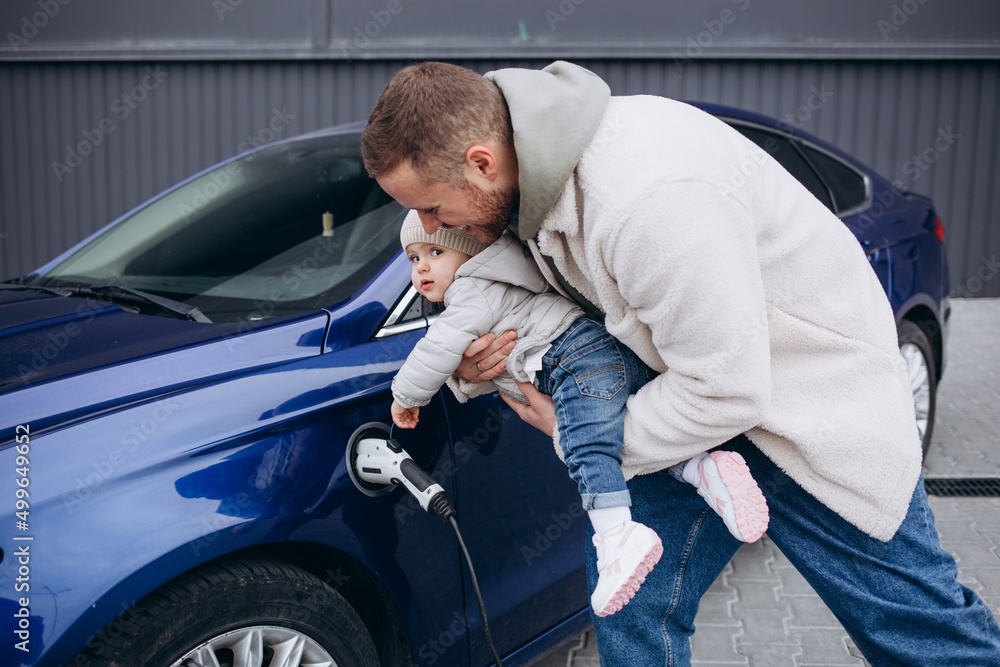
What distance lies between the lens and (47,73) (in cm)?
780

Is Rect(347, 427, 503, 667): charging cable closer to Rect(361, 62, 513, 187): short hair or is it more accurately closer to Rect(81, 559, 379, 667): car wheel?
Rect(81, 559, 379, 667): car wheel

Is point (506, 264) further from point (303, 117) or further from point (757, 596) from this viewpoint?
point (303, 117)

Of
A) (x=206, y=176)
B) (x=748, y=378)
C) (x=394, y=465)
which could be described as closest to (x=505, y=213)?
(x=748, y=378)

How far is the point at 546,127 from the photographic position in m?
1.19

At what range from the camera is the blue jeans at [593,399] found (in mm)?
1395

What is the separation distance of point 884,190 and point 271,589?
315cm

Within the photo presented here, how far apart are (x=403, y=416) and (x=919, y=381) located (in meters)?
2.91

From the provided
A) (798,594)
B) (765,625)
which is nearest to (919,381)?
(798,594)

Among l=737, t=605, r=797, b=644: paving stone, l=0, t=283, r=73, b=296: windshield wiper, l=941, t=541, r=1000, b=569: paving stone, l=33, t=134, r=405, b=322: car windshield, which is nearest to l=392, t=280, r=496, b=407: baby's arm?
l=33, t=134, r=405, b=322: car windshield

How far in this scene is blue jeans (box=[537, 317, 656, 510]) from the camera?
1395 millimetres

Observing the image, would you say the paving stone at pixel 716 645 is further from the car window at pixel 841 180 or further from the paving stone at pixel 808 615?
the car window at pixel 841 180

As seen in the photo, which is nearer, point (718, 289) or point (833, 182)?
point (718, 289)

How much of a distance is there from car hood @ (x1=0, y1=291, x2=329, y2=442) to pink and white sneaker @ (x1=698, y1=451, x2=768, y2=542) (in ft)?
2.92

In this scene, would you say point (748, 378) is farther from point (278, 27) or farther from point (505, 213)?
point (278, 27)
